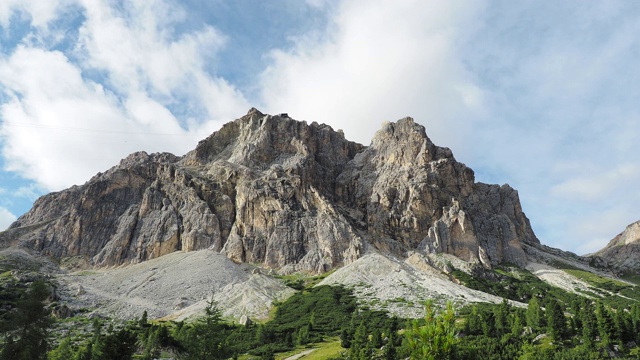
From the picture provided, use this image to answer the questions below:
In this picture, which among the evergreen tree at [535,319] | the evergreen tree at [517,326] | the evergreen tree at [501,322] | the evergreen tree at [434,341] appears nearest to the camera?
the evergreen tree at [434,341]

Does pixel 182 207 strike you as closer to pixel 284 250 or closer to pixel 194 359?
pixel 284 250

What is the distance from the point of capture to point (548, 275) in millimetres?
177750

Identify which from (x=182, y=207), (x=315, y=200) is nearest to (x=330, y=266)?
(x=315, y=200)

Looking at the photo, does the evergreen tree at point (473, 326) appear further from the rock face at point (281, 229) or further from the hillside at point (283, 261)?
the rock face at point (281, 229)

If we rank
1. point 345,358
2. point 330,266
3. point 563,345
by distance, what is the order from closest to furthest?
point 345,358, point 563,345, point 330,266

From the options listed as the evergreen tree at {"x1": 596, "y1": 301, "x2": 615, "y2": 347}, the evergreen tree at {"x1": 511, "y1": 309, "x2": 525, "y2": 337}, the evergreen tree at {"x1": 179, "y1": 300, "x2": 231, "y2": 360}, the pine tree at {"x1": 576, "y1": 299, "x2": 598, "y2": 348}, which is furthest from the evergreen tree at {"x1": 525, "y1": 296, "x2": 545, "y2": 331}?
the evergreen tree at {"x1": 179, "y1": 300, "x2": 231, "y2": 360}

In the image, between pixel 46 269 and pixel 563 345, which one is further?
pixel 46 269

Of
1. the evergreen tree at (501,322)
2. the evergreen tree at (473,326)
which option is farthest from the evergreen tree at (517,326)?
the evergreen tree at (473,326)

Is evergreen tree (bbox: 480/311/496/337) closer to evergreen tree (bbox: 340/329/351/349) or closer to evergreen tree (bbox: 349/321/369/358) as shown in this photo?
evergreen tree (bbox: 349/321/369/358)

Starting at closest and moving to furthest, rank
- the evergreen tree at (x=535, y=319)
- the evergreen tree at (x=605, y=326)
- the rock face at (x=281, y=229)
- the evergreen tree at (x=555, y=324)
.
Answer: the evergreen tree at (x=605, y=326) → the evergreen tree at (x=555, y=324) → the evergreen tree at (x=535, y=319) → the rock face at (x=281, y=229)

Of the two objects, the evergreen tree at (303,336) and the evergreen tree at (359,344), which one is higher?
the evergreen tree at (303,336)

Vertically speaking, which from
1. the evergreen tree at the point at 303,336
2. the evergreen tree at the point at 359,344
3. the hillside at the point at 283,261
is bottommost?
the evergreen tree at the point at 359,344

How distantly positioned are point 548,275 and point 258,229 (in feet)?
385

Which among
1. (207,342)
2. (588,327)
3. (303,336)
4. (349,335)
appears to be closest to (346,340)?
(349,335)
